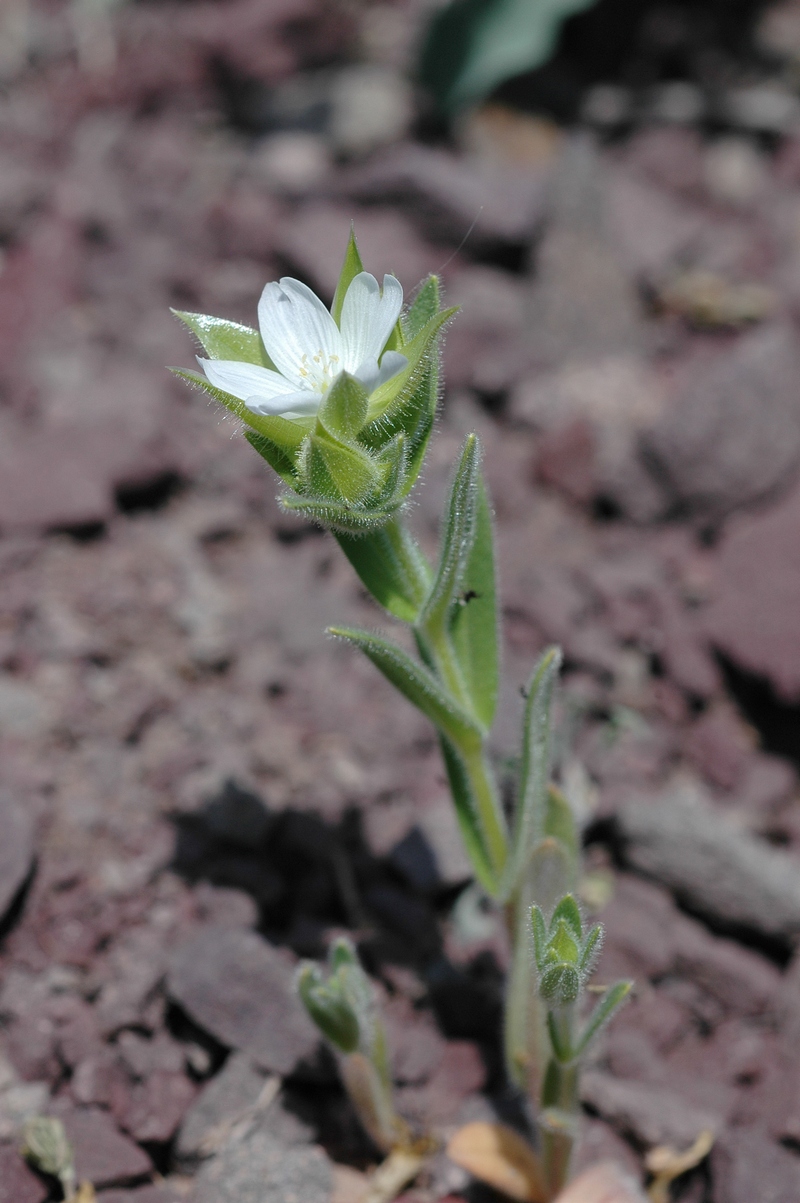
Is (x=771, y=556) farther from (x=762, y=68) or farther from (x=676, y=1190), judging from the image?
(x=762, y=68)

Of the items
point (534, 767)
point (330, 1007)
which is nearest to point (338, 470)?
point (534, 767)

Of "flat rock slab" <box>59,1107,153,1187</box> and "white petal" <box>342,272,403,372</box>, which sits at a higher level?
"white petal" <box>342,272,403,372</box>

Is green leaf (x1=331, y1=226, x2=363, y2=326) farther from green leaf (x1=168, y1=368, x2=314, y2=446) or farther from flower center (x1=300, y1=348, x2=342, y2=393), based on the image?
green leaf (x1=168, y1=368, x2=314, y2=446)

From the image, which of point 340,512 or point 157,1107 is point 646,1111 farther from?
point 340,512

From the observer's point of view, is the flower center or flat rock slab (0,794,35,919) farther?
flat rock slab (0,794,35,919)

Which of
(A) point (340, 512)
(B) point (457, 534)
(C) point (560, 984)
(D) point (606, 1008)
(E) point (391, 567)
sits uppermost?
(A) point (340, 512)

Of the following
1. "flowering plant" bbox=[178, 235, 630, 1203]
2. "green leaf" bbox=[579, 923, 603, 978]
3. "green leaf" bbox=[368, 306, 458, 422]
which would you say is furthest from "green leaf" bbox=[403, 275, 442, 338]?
"green leaf" bbox=[579, 923, 603, 978]

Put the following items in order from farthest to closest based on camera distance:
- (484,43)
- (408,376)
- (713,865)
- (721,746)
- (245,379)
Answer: (484,43)
(721,746)
(713,865)
(245,379)
(408,376)
